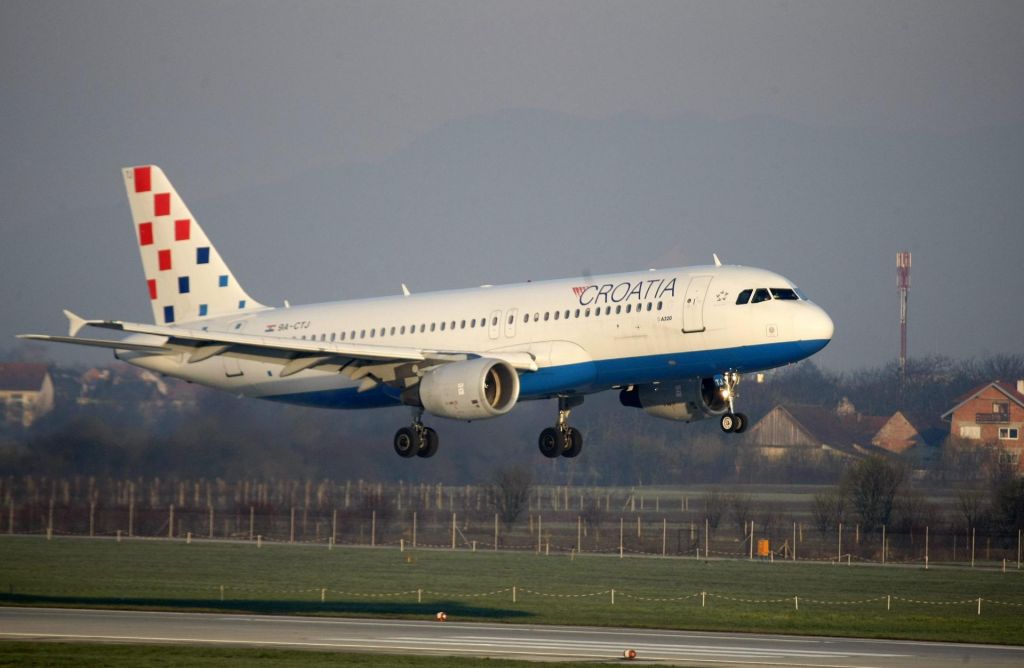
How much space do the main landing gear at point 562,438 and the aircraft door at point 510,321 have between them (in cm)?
354

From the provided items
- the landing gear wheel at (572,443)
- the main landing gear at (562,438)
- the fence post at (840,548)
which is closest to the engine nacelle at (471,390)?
the main landing gear at (562,438)

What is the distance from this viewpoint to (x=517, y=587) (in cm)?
6125

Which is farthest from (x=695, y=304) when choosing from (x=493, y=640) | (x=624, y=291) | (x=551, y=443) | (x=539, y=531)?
(x=539, y=531)

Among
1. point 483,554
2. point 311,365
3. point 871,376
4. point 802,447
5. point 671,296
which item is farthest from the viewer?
point 871,376

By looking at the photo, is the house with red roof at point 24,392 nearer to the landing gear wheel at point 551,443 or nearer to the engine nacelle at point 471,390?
the landing gear wheel at point 551,443

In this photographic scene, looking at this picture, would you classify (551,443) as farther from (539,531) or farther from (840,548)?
(840,548)

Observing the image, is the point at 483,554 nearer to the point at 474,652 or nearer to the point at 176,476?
the point at 176,476

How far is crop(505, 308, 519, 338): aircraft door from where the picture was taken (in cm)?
4900

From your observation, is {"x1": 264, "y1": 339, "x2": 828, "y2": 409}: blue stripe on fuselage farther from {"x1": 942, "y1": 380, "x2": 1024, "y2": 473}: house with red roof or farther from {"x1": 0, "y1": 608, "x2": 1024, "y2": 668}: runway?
{"x1": 942, "y1": 380, "x2": 1024, "y2": 473}: house with red roof

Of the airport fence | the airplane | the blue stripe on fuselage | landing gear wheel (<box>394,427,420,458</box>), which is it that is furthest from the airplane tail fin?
the blue stripe on fuselage

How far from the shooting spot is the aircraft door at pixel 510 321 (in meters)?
49.0

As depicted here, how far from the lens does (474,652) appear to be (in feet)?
138

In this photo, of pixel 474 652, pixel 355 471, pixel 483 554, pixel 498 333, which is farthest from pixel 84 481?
pixel 474 652

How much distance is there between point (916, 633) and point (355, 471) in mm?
28353
